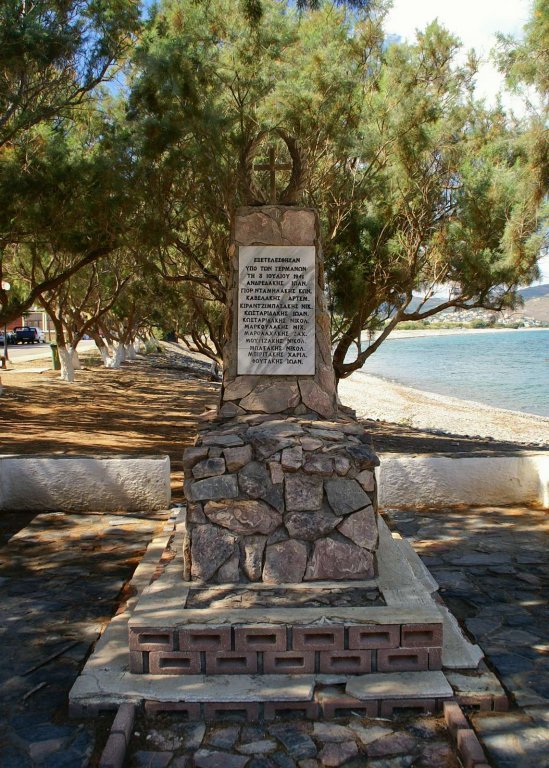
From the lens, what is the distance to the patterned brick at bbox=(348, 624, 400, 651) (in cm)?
389

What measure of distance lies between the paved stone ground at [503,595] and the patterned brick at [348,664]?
0.63 metres

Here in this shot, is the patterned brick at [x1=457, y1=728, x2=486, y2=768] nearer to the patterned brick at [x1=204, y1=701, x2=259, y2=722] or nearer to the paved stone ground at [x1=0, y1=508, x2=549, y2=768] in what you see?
the paved stone ground at [x1=0, y1=508, x2=549, y2=768]

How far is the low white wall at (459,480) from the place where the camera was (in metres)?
7.64

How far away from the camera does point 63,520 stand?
7.04 meters

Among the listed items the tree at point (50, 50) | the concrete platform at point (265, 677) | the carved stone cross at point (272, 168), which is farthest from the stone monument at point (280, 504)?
the tree at point (50, 50)

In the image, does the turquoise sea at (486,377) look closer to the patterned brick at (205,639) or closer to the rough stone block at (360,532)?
the rough stone block at (360,532)

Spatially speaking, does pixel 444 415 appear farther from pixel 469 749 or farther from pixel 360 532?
pixel 469 749

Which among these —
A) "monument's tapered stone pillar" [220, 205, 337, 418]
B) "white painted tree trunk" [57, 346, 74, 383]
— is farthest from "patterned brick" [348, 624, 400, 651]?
"white painted tree trunk" [57, 346, 74, 383]

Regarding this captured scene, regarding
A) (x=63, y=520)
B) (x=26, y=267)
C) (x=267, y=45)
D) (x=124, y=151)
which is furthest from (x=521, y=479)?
(x=26, y=267)

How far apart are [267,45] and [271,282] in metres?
5.88

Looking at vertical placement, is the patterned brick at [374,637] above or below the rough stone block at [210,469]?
below

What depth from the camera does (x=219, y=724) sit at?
11.6ft

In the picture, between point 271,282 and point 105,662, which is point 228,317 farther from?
point 105,662

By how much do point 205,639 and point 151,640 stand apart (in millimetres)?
299
